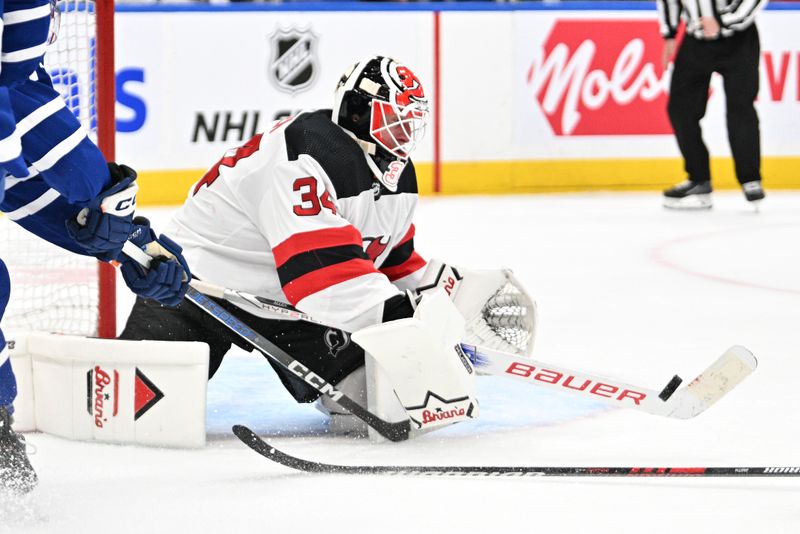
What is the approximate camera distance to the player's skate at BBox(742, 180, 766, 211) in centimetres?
601

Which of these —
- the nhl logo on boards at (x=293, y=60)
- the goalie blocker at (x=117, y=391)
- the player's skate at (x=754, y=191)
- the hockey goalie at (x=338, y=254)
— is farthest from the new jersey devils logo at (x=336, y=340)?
the player's skate at (x=754, y=191)

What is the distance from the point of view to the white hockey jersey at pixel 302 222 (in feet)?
7.97

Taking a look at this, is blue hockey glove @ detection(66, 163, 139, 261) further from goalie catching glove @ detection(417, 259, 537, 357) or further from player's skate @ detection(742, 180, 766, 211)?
player's skate @ detection(742, 180, 766, 211)

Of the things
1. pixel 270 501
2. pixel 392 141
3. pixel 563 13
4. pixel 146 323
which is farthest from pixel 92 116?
pixel 563 13

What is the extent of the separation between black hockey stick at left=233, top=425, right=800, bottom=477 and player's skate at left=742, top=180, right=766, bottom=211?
400cm

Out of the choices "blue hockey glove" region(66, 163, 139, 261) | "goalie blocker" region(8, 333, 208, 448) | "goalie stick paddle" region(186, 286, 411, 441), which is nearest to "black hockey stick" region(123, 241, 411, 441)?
"goalie stick paddle" region(186, 286, 411, 441)

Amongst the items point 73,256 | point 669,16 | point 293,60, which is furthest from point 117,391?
point 669,16

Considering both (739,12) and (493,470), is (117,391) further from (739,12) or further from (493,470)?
(739,12)

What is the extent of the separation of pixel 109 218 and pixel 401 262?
0.93 metres

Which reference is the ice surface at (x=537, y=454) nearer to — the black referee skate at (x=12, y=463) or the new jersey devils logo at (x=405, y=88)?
the black referee skate at (x=12, y=463)

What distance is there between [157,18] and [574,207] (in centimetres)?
208

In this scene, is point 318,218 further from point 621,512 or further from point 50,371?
point 621,512

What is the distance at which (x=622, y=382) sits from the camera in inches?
96.5

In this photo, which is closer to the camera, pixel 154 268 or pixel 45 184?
pixel 45 184
